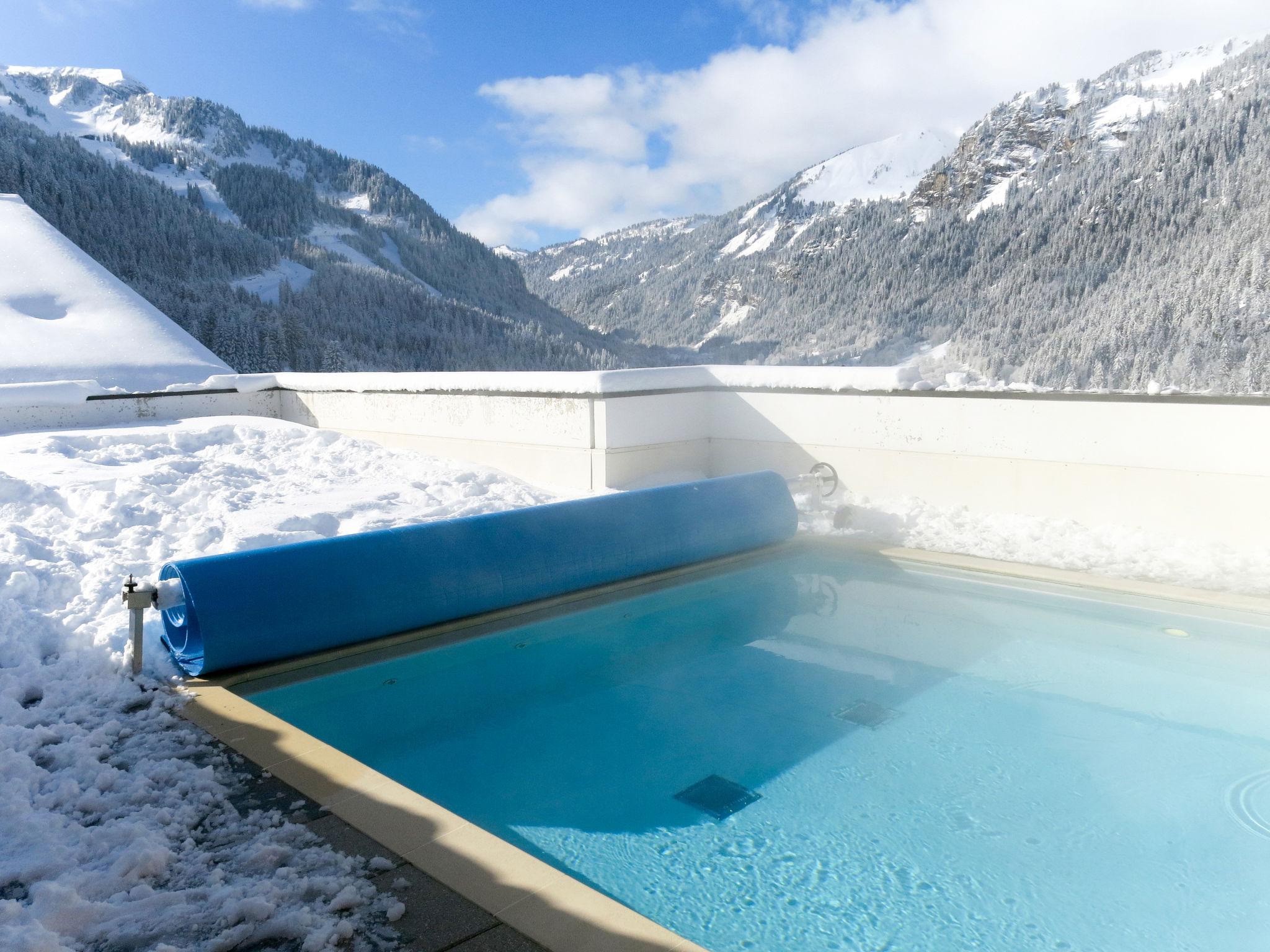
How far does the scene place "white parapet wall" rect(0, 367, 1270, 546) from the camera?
16.1 feet

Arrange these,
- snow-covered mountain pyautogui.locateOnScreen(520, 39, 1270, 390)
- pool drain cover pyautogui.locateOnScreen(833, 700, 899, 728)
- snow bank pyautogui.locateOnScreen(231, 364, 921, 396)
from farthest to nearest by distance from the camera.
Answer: snow-covered mountain pyautogui.locateOnScreen(520, 39, 1270, 390)
snow bank pyautogui.locateOnScreen(231, 364, 921, 396)
pool drain cover pyautogui.locateOnScreen(833, 700, 899, 728)

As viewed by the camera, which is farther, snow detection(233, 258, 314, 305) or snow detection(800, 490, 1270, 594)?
snow detection(233, 258, 314, 305)

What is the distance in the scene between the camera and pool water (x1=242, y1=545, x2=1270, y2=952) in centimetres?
220

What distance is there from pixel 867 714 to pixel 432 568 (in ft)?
6.46

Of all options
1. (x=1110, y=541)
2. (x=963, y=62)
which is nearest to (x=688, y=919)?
(x=1110, y=541)

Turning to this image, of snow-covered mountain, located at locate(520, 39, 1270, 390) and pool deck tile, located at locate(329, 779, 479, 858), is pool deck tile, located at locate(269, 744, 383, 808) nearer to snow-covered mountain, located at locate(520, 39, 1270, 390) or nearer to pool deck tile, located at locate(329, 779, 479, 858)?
pool deck tile, located at locate(329, 779, 479, 858)

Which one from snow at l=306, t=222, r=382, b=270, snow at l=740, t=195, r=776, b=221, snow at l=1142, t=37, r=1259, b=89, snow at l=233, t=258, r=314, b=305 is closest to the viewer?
snow at l=233, t=258, r=314, b=305

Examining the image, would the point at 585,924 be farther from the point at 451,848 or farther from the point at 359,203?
the point at 359,203

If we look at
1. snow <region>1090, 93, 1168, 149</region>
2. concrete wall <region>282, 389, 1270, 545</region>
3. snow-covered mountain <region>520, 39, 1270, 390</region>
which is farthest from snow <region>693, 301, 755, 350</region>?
concrete wall <region>282, 389, 1270, 545</region>

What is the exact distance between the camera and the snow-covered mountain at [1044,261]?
60.5 metres

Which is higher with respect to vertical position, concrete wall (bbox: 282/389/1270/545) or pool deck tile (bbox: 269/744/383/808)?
concrete wall (bbox: 282/389/1270/545)

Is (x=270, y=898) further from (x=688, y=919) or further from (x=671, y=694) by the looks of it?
(x=671, y=694)

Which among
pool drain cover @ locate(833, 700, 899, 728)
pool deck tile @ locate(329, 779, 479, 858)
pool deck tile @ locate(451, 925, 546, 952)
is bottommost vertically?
pool drain cover @ locate(833, 700, 899, 728)

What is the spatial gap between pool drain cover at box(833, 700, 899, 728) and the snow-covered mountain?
57593 mm
